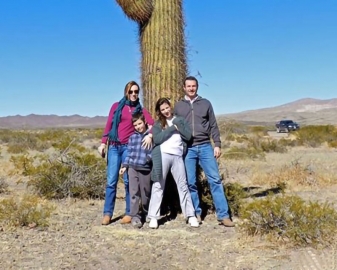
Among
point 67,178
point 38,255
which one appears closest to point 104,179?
point 67,178

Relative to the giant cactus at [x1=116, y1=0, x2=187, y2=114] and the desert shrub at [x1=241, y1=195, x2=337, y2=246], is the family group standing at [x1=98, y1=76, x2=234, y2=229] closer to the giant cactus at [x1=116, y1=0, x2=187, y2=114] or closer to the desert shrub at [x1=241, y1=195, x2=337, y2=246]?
the giant cactus at [x1=116, y1=0, x2=187, y2=114]

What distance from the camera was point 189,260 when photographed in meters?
5.56

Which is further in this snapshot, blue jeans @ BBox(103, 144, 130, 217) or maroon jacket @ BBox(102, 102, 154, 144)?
blue jeans @ BBox(103, 144, 130, 217)

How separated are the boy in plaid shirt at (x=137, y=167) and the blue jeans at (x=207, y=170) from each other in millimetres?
535

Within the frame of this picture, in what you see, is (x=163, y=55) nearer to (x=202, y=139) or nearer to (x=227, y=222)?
(x=202, y=139)

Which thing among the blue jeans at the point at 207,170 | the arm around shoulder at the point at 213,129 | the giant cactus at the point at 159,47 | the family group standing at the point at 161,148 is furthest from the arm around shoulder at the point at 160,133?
the giant cactus at the point at 159,47

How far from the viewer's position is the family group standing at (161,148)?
6.81 metres

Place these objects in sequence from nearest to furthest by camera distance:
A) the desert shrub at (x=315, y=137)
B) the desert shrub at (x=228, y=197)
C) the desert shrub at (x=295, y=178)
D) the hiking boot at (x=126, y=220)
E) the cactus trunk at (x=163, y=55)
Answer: the hiking boot at (x=126, y=220) → the cactus trunk at (x=163, y=55) → the desert shrub at (x=228, y=197) → the desert shrub at (x=295, y=178) → the desert shrub at (x=315, y=137)

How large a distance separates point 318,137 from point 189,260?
2581 centimetres

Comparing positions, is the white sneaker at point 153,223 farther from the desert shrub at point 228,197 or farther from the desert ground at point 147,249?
the desert shrub at point 228,197

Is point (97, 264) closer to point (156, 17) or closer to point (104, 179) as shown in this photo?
point (156, 17)

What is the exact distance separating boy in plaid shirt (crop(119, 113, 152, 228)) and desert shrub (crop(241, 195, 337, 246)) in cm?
147

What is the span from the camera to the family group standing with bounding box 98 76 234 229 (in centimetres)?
681

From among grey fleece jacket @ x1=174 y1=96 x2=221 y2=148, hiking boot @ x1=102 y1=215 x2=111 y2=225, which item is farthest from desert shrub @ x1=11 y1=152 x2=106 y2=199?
grey fleece jacket @ x1=174 y1=96 x2=221 y2=148
